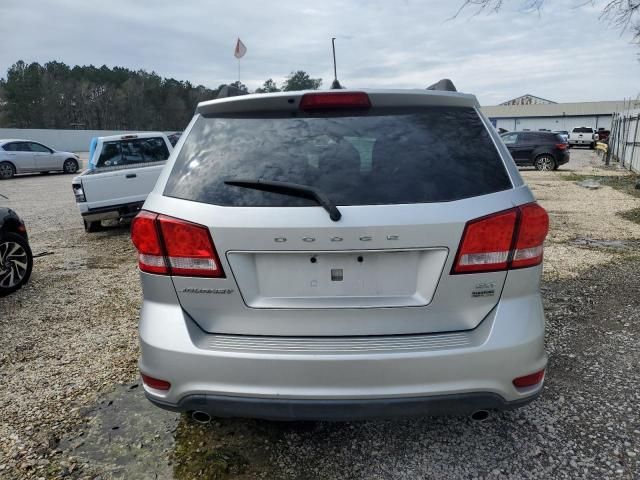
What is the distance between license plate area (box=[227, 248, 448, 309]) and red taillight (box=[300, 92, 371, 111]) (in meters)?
0.70

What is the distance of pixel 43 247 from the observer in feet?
25.6

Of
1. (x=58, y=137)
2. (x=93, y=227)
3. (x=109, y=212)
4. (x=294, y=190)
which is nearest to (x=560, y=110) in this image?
(x=58, y=137)

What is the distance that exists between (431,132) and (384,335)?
0.92 metres

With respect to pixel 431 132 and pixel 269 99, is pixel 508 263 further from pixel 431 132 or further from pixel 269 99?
pixel 269 99

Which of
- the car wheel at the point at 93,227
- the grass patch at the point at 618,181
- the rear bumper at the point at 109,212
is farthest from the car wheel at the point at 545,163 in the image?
the car wheel at the point at 93,227

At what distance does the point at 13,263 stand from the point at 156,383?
4306 mm

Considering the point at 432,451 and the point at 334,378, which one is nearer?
the point at 334,378

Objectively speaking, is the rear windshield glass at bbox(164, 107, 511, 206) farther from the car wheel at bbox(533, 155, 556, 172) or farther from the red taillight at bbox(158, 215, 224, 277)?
the car wheel at bbox(533, 155, 556, 172)

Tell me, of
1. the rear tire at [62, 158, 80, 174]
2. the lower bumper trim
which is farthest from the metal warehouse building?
the lower bumper trim

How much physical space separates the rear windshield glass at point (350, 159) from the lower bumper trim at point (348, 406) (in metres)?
0.80

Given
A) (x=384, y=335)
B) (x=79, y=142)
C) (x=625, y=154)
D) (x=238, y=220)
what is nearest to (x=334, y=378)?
(x=384, y=335)

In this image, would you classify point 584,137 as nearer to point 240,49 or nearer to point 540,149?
point 540,149

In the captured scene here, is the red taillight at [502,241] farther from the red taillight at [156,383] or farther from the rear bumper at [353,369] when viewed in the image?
the red taillight at [156,383]

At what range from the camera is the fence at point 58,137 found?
138ft
